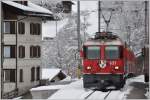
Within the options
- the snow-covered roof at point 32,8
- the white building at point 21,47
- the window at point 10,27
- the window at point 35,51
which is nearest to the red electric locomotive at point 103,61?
A: the snow-covered roof at point 32,8

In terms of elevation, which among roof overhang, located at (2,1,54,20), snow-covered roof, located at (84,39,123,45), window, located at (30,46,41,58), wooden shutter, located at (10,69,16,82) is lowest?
wooden shutter, located at (10,69,16,82)

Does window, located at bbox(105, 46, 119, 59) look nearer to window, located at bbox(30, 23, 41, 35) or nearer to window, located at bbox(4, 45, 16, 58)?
window, located at bbox(4, 45, 16, 58)

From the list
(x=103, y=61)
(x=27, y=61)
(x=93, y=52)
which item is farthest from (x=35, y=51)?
(x=103, y=61)

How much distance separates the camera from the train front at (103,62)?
24.7 meters

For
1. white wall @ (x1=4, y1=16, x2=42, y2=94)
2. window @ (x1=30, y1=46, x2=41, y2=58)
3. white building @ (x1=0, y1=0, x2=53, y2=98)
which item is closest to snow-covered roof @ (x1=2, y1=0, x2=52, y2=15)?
white building @ (x1=0, y1=0, x2=53, y2=98)

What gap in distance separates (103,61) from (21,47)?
934 inches

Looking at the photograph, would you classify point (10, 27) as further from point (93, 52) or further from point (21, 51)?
point (93, 52)

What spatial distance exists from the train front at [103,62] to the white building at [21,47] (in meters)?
19.7

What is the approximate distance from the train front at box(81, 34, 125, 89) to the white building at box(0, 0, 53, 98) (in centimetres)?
1970

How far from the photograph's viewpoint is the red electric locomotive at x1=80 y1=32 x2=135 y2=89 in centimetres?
2472

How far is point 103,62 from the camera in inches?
986

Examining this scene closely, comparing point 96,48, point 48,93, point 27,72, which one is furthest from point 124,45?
point 27,72

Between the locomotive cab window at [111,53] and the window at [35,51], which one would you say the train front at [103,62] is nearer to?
the locomotive cab window at [111,53]

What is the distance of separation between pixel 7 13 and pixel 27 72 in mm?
6538
